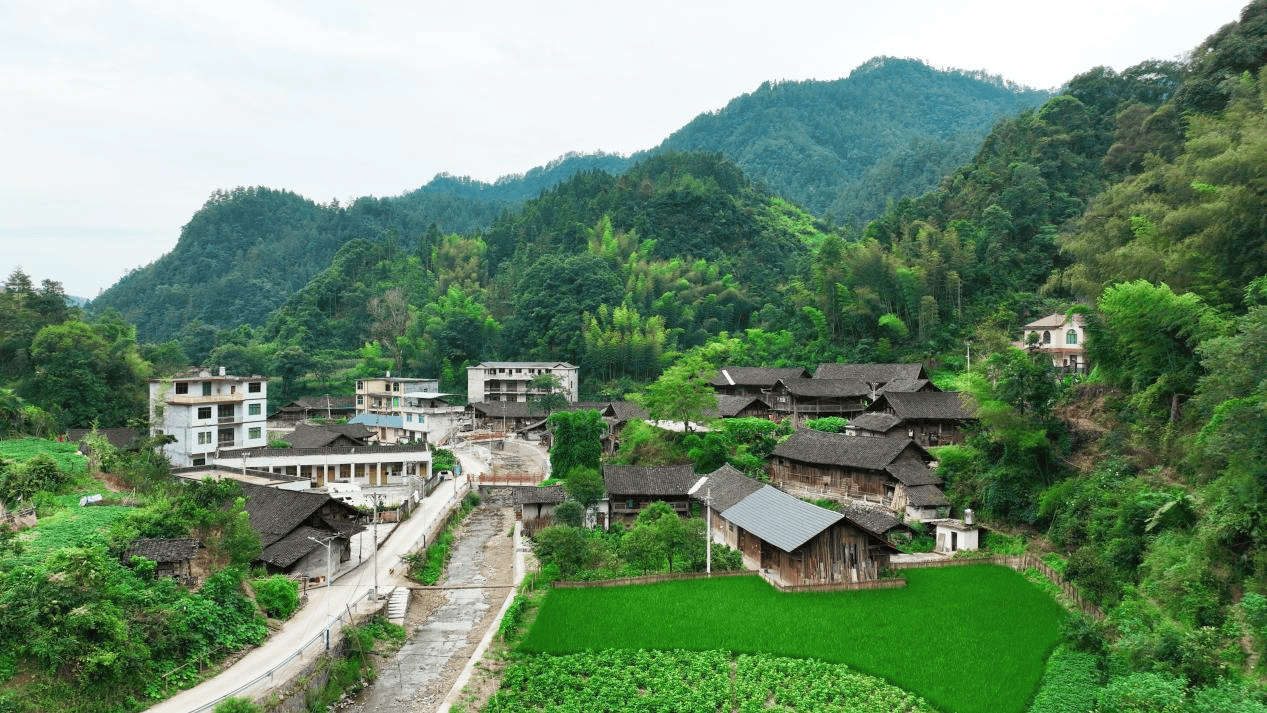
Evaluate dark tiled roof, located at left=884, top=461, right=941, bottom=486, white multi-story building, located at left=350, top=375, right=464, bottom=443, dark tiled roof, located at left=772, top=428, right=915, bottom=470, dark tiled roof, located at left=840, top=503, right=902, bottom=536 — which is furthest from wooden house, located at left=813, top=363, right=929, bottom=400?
white multi-story building, located at left=350, top=375, right=464, bottom=443

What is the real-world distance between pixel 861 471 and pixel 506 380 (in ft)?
137

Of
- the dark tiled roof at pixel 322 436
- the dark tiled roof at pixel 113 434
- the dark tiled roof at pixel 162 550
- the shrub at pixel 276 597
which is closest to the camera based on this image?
the dark tiled roof at pixel 162 550

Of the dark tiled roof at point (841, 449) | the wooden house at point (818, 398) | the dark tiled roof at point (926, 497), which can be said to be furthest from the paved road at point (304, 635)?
the wooden house at point (818, 398)

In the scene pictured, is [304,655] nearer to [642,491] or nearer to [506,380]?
[642,491]

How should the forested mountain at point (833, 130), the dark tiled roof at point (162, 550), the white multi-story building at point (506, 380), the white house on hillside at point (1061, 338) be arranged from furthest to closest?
the forested mountain at point (833, 130) → the white multi-story building at point (506, 380) → the white house on hillside at point (1061, 338) → the dark tiled roof at point (162, 550)

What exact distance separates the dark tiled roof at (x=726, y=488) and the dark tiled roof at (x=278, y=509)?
13919 millimetres

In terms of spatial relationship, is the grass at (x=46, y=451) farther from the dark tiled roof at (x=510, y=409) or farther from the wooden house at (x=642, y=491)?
the dark tiled roof at (x=510, y=409)

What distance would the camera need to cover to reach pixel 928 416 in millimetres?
36500

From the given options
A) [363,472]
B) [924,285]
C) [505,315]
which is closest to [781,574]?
[363,472]

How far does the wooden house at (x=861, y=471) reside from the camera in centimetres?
2959

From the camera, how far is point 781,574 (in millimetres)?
23766

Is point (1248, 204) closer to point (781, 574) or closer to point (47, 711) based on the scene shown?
point (781, 574)

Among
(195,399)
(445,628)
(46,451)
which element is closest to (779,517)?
(445,628)

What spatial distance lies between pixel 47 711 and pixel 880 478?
2769 centimetres
